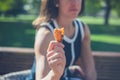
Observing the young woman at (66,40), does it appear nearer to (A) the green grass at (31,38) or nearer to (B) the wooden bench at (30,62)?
(B) the wooden bench at (30,62)

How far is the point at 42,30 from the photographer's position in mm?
2637

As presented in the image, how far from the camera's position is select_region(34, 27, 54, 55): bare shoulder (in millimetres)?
2541

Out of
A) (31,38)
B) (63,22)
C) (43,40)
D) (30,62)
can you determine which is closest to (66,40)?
(63,22)

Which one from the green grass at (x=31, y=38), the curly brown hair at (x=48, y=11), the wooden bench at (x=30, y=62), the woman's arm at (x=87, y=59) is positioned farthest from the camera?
the green grass at (x=31, y=38)

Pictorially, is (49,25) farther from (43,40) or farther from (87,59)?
(87,59)

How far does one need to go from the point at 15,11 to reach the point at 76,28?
5783 centimetres

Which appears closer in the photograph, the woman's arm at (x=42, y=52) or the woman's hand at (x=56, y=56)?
the woman's hand at (x=56, y=56)

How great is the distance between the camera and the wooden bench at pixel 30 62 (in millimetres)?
3893

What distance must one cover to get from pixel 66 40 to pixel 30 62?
1.30 metres

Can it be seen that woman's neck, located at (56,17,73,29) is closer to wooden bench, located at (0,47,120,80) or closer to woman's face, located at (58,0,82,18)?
woman's face, located at (58,0,82,18)

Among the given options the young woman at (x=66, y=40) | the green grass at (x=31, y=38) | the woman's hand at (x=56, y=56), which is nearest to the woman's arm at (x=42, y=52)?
the young woman at (x=66, y=40)

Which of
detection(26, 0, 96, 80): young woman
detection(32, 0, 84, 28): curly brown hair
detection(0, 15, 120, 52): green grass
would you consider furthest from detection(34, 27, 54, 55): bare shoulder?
detection(0, 15, 120, 52): green grass

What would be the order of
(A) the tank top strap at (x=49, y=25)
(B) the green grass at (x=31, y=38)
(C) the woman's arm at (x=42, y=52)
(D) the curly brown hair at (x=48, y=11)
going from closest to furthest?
(C) the woman's arm at (x=42, y=52) → (A) the tank top strap at (x=49, y=25) → (D) the curly brown hair at (x=48, y=11) → (B) the green grass at (x=31, y=38)

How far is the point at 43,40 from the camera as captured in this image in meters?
2.56
